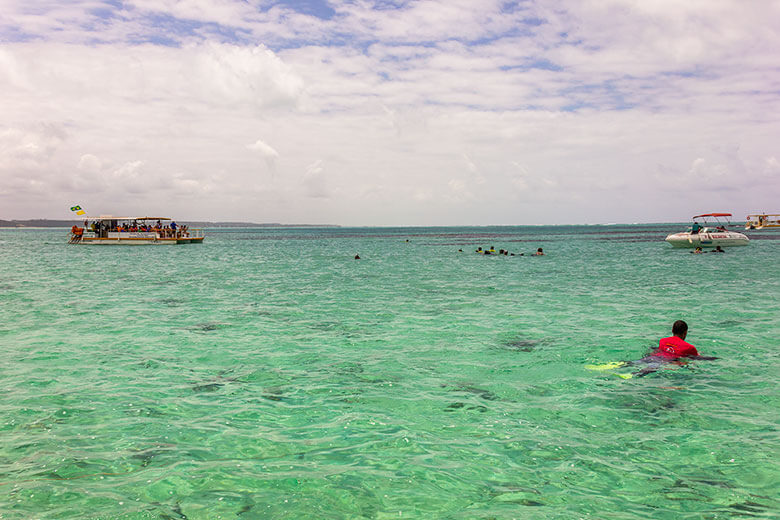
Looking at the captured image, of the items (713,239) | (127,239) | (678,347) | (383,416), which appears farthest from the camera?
(127,239)

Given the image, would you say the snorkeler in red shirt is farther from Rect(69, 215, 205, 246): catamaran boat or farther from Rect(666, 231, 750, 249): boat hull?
Rect(69, 215, 205, 246): catamaran boat

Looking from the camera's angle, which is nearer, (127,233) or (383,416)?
(383,416)

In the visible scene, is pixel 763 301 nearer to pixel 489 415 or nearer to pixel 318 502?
pixel 489 415

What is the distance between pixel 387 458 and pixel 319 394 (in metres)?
3.29

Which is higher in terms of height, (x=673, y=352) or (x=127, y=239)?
(x=127, y=239)

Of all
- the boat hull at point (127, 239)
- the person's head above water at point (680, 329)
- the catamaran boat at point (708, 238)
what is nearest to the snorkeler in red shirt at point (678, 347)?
the person's head above water at point (680, 329)

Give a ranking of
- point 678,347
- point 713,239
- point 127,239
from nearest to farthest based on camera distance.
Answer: point 678,347 → point 713,239 → point 127,239

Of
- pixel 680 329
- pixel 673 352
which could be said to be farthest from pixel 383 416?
pixel 680 329

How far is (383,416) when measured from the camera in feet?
30.5

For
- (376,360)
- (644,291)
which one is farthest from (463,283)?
(376,360)

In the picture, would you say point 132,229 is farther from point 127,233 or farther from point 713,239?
point 713,239

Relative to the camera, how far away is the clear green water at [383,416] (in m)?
6.41

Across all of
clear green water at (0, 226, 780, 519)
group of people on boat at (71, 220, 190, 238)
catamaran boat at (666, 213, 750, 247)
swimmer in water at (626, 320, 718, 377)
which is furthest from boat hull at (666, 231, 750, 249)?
Result: group of people on boat at (71, 220, 190, 238)

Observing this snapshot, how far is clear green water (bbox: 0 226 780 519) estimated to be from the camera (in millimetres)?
6406
